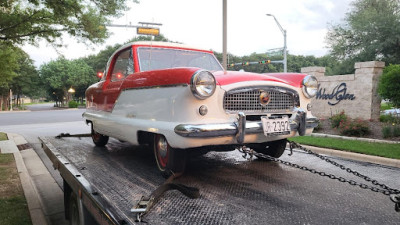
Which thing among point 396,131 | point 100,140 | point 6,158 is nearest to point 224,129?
point 100,140

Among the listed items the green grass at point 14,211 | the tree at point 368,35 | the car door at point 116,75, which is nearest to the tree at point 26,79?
the tree at point 368,35

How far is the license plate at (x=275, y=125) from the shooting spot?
3.12 meters

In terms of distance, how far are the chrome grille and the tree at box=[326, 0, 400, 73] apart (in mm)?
18469

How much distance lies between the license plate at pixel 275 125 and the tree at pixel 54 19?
5833mm

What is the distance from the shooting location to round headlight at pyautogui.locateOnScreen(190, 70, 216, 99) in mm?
2842

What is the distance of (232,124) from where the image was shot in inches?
118

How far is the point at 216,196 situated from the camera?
2488 mm

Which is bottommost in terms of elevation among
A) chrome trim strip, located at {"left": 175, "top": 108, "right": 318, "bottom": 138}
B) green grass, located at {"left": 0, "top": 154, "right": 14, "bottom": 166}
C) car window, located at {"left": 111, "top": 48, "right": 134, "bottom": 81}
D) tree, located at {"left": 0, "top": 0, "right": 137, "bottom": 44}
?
green grass, located at {"left": 0, "top": 154, "right": 14, "bottom": 166}

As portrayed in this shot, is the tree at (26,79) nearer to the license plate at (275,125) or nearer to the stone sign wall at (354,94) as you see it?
the stone sign wall at (354,94)

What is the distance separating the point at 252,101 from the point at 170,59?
1406mm

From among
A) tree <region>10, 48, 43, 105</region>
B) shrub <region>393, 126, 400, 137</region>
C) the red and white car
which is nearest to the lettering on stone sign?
shrub <region>393, 126, 400, 137</region>

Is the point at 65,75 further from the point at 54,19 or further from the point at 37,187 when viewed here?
the point at 37,187

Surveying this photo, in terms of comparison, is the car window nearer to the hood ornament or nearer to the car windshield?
the car windshield

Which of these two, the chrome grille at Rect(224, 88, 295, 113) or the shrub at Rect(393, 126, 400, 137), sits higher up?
the chrome grille at Rect(224, 88, 295, 113)
